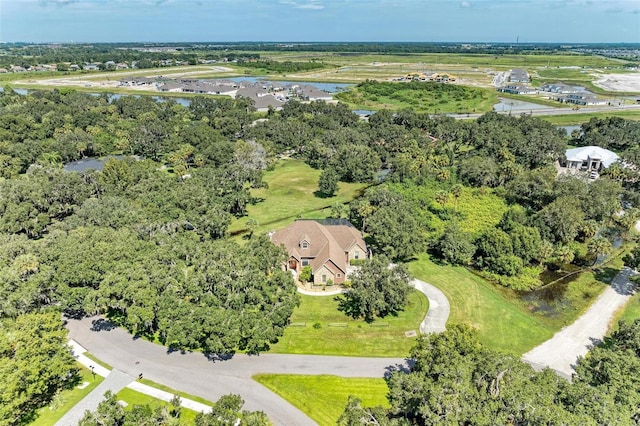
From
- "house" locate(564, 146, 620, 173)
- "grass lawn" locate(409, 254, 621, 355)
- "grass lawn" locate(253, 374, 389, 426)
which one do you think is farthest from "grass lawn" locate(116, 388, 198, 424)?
"house" locate(564, 146, 620, 173)

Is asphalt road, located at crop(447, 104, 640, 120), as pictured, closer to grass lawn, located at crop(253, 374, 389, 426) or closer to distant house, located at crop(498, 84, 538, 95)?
distant house, located at crop(498, 84, 538, 95)

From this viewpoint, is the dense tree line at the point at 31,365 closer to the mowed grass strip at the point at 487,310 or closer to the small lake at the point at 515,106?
the mowed grass strip at the point at 487,310

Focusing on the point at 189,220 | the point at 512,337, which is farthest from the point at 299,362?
the point at 189,220

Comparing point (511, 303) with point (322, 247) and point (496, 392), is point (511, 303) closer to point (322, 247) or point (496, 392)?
point (496, 392)

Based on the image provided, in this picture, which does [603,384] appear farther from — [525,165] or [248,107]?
[248,107]

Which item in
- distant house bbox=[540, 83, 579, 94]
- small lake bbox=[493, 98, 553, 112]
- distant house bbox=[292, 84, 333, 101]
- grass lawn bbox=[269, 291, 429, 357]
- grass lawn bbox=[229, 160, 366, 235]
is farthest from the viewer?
distant house bbox=[540, 83, 579, 94]

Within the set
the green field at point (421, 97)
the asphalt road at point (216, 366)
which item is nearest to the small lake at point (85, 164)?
the asphalt road at point (216, 366)

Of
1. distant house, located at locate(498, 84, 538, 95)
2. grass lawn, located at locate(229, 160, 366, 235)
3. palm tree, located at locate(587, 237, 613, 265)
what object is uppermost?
distant house, located at locate(498, 84, 538, 95)
